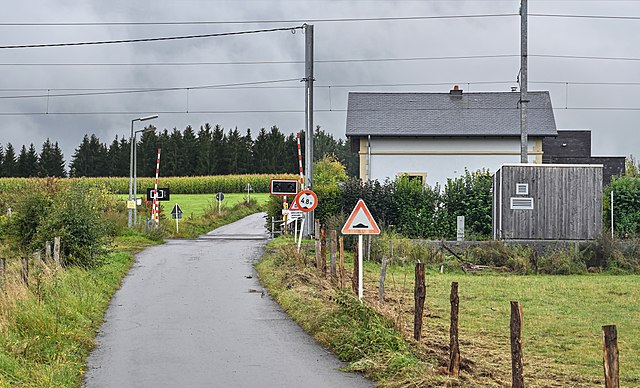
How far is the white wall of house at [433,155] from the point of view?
164 feet

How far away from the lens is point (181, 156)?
12650 cm

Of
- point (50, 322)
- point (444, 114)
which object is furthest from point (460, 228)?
point (50, 322)

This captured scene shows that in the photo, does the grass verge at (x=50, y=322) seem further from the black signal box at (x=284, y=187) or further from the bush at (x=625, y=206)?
the bush at (x=625, y=206)

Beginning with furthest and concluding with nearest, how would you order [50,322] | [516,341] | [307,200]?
[307,200] → [50,322] → [516,341]

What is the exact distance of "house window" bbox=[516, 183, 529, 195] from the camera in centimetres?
3622

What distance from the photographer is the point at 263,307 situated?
65.3 feet

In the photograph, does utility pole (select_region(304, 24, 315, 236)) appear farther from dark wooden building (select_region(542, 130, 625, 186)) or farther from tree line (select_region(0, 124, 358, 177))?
tree line (select_region(0, 124, 358, 177))

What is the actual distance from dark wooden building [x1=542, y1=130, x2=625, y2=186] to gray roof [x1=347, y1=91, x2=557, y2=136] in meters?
Answer: 8.53

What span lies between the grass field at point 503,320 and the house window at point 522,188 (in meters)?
5.95

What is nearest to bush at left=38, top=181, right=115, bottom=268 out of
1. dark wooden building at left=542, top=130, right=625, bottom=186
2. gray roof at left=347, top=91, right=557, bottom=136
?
gray roof at left=347, top=91, right=557, bottom=136

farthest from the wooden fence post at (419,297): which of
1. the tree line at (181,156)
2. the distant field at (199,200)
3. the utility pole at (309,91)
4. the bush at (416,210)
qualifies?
the tree line at (181,156)

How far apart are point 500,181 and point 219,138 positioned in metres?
100

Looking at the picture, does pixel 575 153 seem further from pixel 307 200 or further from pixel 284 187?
pixel 307 200

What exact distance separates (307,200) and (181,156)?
100034 mm
